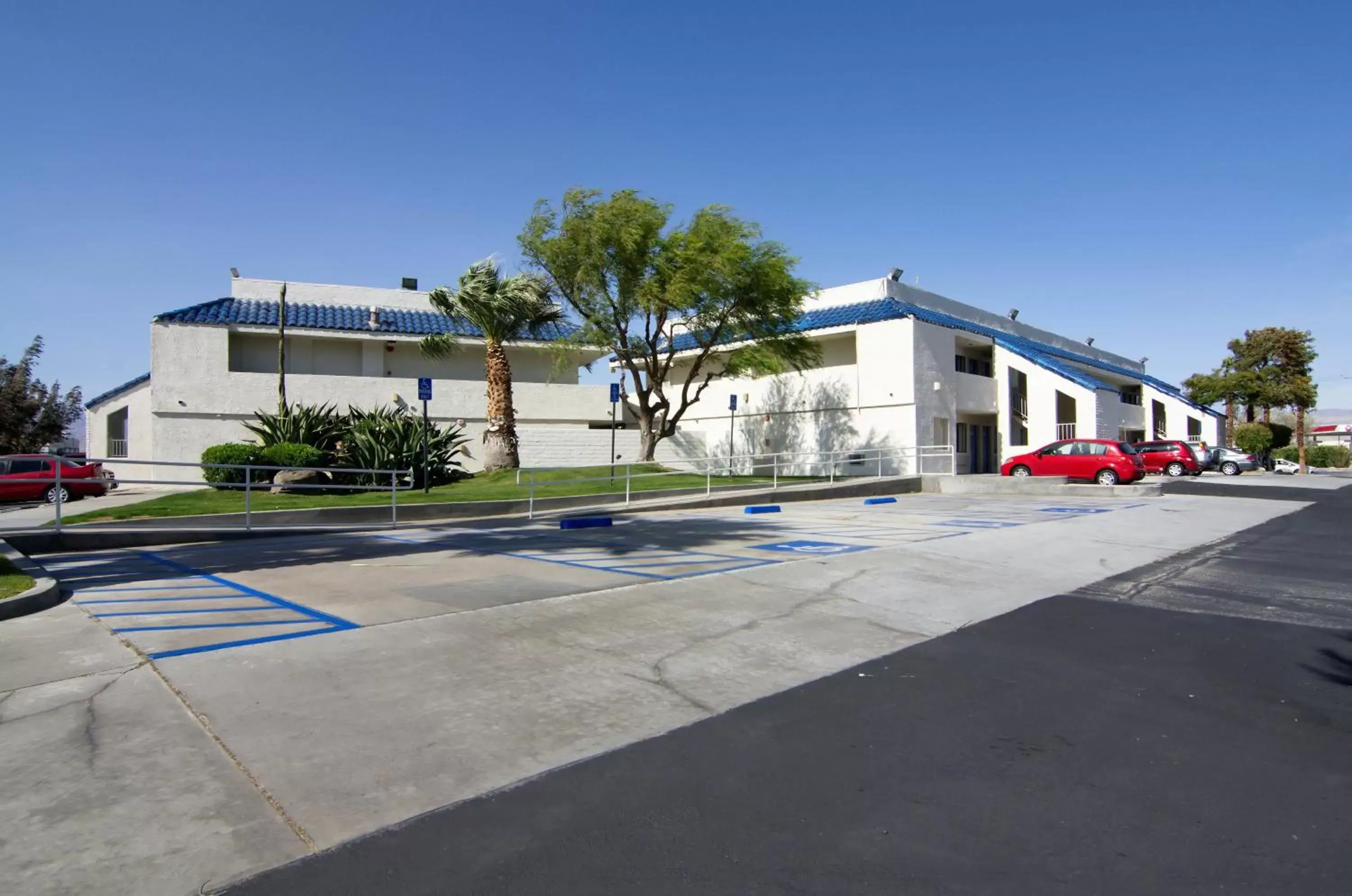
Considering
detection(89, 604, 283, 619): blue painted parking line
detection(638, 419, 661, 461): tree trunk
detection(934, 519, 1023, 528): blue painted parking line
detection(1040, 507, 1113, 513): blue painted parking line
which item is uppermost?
detection(638, 419, 661, 461): tree trunk

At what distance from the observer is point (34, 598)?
23.6ft

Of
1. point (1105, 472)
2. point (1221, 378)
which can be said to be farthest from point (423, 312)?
point (1221, 378)

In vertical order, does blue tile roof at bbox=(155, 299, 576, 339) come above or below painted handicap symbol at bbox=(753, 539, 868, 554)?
above

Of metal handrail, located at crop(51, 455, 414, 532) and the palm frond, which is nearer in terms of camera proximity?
metal handrail, located at crop(51, 455, 414, 532)

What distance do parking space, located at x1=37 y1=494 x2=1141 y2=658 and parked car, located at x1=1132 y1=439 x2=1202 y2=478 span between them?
2030 centimetres

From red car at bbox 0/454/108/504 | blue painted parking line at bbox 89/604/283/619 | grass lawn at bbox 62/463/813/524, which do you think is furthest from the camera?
red car at bbox 0/454/108/504

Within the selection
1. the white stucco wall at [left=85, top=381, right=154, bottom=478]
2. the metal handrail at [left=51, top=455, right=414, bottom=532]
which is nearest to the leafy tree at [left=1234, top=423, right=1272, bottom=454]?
the metal handrail at [left=51, top=455, right=414, bottom=532]

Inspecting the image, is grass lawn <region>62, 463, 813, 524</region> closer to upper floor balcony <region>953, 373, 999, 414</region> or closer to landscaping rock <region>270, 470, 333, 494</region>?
landscaping rock <region>270, 470, 333, 494</region>

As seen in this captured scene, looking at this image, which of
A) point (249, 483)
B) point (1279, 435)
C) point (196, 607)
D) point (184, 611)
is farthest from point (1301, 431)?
point (184, 611)

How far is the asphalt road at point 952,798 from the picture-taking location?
301 centimetres

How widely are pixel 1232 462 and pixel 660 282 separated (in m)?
29.9

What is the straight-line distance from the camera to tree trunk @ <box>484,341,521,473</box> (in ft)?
80.5

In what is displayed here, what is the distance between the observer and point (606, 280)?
1001 inches

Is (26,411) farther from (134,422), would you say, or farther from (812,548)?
(812,548)
